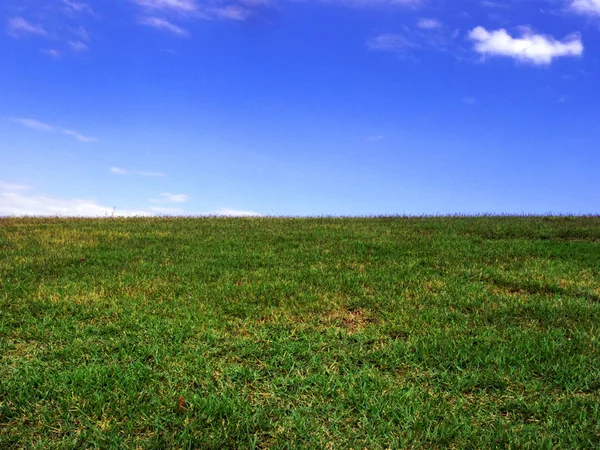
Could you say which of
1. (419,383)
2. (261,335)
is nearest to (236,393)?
(261,335)

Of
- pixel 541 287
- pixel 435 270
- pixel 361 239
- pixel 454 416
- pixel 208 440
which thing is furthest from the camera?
pixel 361 239

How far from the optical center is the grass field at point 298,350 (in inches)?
185

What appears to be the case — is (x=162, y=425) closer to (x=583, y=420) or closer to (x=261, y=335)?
(x=261, y=335)

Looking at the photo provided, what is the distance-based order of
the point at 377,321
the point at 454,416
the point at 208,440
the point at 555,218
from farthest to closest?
the point at 555,218
the point at 377,321
the point at 454,416
the point at 208,440

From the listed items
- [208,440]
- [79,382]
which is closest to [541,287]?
[208,440]

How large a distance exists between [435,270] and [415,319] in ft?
10.9

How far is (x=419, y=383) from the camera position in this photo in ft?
18.3

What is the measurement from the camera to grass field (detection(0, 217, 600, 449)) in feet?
15.4

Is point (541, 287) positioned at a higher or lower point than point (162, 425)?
higher

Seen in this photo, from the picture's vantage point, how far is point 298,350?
6.18m

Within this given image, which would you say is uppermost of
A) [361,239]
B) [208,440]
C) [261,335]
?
[361,239]

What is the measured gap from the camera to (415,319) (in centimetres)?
732

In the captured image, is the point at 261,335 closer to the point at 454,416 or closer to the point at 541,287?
the point at 454,416

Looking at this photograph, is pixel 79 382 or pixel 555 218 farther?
pixel 555 218
